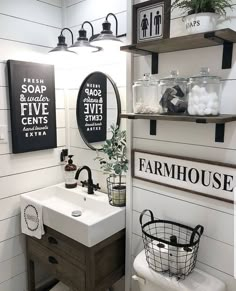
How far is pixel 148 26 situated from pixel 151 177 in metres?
0.85

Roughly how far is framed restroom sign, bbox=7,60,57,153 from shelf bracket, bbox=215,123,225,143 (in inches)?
50.8

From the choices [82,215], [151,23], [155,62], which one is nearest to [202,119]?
[155,62]

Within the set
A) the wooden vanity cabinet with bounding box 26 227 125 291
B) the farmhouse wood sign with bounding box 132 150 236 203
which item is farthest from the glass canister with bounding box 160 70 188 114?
the wooden vanity cabinet with bounding box 26 227 125 291

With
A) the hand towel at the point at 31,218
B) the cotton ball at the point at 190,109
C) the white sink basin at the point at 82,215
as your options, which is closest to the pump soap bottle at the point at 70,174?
the white sink basin at the point at 82,215

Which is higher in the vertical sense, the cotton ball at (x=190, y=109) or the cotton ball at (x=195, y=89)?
the cotton ball at (x=195, y=89)

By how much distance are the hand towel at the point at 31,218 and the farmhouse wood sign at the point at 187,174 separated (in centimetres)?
72

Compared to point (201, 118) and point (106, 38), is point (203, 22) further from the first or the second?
point (106, 38)

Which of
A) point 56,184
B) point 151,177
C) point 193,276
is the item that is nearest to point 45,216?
point 56,184

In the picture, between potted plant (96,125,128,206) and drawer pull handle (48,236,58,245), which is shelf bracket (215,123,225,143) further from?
drawer pull handle (48,236,58,245)

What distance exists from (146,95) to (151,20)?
40 cm

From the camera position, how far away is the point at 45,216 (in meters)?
1.77

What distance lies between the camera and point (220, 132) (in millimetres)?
1274

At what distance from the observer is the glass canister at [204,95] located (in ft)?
3.79

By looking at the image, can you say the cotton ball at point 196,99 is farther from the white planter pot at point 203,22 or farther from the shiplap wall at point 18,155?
the shiplap wall at point 18,155
